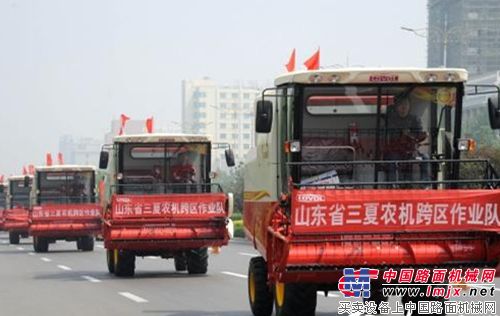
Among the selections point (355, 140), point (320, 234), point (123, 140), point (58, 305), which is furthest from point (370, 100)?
point (123, 140)

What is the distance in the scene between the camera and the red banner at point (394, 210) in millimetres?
12609

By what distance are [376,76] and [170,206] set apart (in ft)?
36.9

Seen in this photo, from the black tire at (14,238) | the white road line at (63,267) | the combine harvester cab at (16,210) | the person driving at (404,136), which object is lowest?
the black tire at (14,238)

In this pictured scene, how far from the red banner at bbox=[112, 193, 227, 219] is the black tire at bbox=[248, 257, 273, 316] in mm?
9029

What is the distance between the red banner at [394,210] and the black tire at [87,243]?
29091mm

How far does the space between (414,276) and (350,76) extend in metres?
2.38

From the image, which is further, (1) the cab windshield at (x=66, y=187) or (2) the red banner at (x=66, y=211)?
(1) the cab windshield at (x=66, y=187)

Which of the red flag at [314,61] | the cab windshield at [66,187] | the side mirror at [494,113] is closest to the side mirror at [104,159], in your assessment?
the red flag at [314,61]

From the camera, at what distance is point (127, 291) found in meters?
20.8

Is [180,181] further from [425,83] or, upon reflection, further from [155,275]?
[425,83]

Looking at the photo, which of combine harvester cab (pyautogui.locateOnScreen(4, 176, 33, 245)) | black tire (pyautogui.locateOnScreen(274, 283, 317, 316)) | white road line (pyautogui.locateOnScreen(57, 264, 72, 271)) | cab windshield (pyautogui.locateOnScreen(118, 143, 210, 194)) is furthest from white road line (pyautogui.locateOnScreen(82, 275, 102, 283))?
combine harvester cab (pyautogui.locateOnScreen(4, 176, 33, 245))

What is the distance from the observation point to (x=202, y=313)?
53.7 ft

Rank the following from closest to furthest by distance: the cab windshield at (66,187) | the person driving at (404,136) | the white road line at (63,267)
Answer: the person driving at (404,136) < the white road line at (63,267) < the cab windshield at (66,187)

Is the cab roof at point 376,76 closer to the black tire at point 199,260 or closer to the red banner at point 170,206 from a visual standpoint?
the red banner at point 170,206
